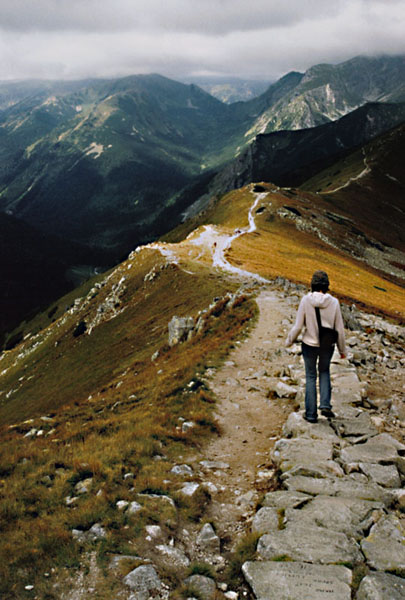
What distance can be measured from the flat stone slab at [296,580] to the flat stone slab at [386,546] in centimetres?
62

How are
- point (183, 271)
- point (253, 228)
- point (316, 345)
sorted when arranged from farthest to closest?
point (253, 228), point (183, 271), point (316, 345)

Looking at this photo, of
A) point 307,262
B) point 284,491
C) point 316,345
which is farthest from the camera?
point 307,262

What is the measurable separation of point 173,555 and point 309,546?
104 inches

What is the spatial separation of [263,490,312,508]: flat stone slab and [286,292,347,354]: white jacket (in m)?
4.33

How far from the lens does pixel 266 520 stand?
25.1 feet

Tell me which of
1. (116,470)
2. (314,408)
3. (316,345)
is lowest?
(116,470)

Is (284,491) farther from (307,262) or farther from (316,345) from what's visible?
(307,262)

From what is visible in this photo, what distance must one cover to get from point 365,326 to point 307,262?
42.9 m

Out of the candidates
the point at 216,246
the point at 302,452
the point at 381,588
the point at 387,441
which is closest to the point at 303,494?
the point at 302,452

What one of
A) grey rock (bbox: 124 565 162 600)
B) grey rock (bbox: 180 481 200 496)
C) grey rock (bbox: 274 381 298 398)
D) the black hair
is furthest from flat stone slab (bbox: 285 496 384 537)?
grey rock (bbox: 274 381 298 398)

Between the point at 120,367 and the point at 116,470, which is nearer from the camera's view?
the point at 116,470

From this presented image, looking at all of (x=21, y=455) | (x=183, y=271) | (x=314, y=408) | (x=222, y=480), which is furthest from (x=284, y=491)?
(x=183, y=271)

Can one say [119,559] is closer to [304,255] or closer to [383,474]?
[383,474]

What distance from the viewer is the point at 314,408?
1141cm
